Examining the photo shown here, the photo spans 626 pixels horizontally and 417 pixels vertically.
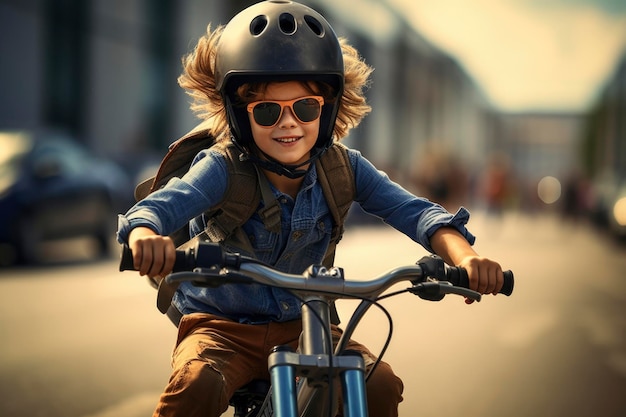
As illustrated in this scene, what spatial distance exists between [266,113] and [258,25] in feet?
0.81

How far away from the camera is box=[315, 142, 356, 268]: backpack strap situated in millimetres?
3602

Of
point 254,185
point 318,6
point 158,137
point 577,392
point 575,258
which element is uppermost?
point 318,6

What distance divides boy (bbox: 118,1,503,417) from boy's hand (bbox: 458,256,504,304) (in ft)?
0.06

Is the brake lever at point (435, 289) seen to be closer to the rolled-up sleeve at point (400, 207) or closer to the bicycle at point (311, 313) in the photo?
the bicycle at point (311, 313)

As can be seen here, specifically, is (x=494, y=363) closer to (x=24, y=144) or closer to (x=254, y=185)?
(x=254, y=185)

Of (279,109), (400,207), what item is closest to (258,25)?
(279,109)

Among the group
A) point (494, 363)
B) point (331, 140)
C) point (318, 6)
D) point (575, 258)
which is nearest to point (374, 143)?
point (318, 6)

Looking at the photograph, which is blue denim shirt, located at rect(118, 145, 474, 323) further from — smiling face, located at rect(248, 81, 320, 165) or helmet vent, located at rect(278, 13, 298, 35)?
helmet vent, located at rect(278, 13, 298, 35)

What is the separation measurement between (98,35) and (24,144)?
15.0 meters

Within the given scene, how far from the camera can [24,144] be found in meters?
15.1

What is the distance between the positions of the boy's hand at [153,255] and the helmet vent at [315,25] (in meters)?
0.93

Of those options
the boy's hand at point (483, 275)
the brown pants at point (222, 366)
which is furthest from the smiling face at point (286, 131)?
the boy's hand at point (483, 275)

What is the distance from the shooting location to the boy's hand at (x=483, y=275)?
3074 millimetres

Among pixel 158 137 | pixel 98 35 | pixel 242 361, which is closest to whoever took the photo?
pixel 242 361
